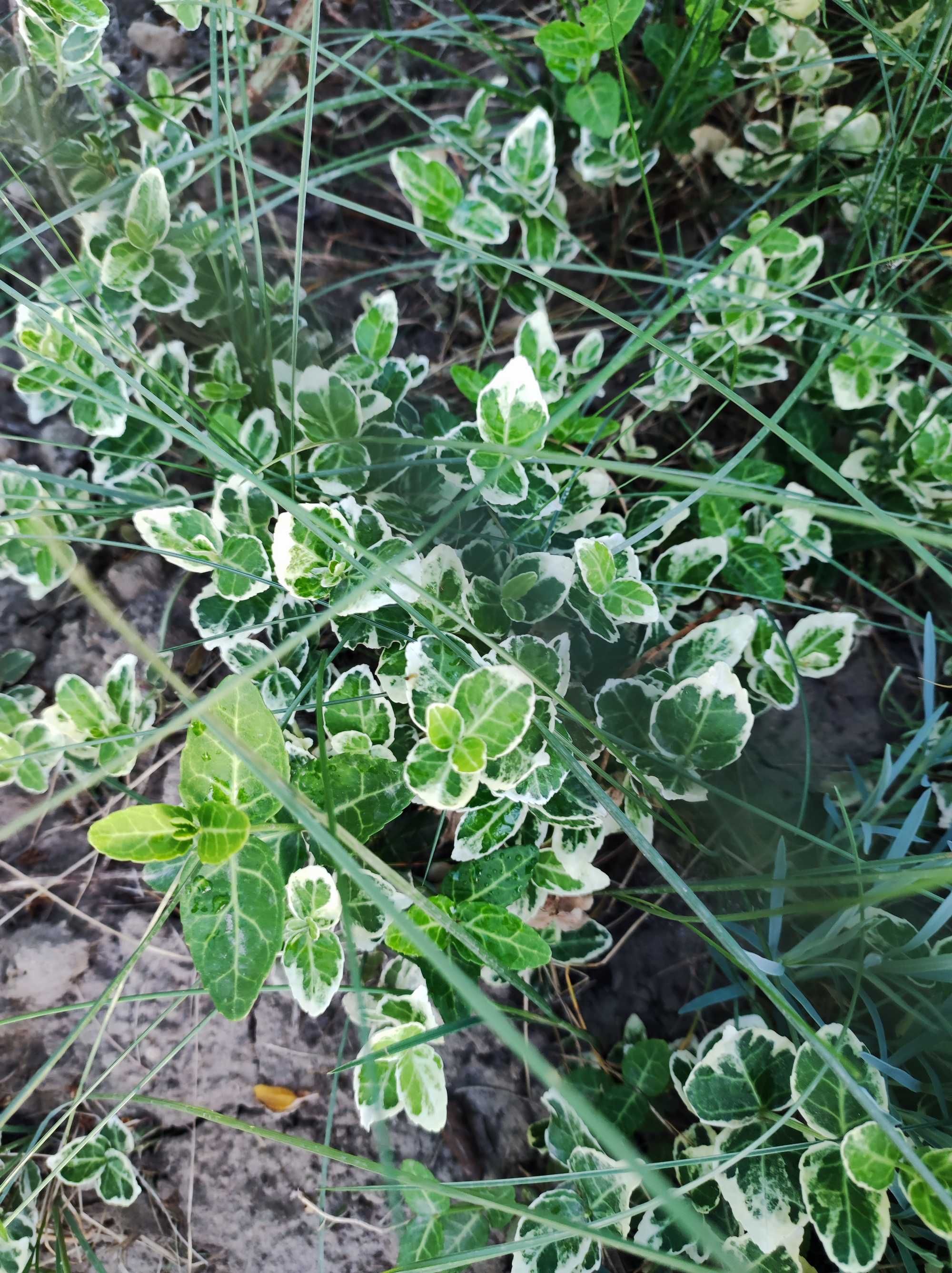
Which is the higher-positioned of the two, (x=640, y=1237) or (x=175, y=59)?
(x=175, y=59)

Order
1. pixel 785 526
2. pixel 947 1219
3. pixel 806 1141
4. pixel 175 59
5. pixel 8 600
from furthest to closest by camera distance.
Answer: pixel 175 59 < pixel 8 600 < pixel 785 526 < pixel 806 1141 < pixel 947 1219

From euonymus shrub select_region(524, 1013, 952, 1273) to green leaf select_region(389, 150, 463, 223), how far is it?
116 cm

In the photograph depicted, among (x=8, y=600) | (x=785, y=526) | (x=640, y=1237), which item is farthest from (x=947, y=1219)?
(x=8, y=600)

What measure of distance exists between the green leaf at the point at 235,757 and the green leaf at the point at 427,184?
79 cm

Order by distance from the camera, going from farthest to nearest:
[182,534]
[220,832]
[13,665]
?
[13,665], [182,534], [220,832]

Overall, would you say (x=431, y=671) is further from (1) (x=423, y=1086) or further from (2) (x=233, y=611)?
(1) (x=423, y=1086)

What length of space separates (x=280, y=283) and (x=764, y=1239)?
4.39 ft

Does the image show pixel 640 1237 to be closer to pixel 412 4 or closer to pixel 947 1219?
pixel 947 1219

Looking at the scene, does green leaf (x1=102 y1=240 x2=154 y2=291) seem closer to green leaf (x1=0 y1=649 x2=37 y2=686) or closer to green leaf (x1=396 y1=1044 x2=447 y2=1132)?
green leaf (x1=0 y1=649 x2=37 y2=686)

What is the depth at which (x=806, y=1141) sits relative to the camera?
2.98 ft

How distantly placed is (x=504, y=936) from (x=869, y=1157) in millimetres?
408

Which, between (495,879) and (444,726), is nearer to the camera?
(444,726)

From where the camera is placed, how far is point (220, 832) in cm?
79

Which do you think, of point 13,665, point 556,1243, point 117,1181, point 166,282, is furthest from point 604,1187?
point 166,282
